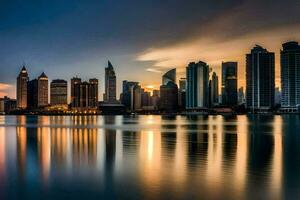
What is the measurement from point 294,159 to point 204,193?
595 inches

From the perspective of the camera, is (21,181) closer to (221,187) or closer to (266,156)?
(221,187)

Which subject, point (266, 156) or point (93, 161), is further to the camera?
point (266, 156)

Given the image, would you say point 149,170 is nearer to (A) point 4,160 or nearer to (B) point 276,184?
(B) point 276,184

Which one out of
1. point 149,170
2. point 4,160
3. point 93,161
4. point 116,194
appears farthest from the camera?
point 4,160

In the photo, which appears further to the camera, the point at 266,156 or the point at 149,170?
the point at 266,156

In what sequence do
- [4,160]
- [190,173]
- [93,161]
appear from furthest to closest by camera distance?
[4,160] < [93,161] < [190,173]

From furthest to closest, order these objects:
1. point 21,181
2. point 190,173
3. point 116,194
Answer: point 190,173
point 21,181
point 116,194

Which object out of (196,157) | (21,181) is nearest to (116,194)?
(21,181)

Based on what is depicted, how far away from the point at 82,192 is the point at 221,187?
7.02m

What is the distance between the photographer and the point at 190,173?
23922mm

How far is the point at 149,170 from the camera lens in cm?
2559

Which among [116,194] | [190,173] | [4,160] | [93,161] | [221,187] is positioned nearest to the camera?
[116,194]

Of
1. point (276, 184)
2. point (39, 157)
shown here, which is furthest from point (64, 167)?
point (276, 184)

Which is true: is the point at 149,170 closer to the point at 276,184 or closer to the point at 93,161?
the point at 93,161
